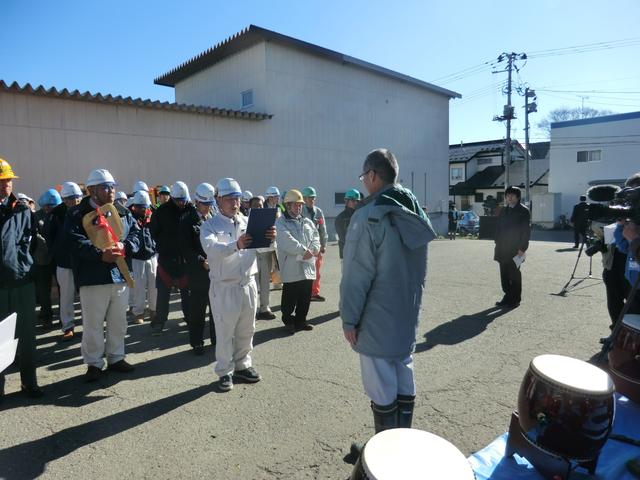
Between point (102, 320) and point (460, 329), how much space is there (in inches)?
185

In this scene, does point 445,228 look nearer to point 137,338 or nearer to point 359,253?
point 137,338

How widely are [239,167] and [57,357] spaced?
33.5ft

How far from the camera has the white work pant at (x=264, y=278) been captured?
283 inches

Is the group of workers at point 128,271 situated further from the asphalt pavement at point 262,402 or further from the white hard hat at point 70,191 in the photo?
the white hard hat at point 70,191

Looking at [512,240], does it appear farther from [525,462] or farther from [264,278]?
[525,462]

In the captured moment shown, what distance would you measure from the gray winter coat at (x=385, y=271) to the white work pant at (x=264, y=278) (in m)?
4.42

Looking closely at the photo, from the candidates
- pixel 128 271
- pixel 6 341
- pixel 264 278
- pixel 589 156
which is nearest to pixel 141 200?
pixel 264 278

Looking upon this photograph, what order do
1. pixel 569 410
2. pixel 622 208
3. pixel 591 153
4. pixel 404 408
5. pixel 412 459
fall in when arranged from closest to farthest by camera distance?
1. pixel 412 459
2. pixel 569 410
3. pixel 404 408
4. pixel 622 208
5. pixel 591 153

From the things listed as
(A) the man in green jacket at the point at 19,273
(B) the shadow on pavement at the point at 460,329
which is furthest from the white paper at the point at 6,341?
(B) the shadow on pavement at the point at 460,329

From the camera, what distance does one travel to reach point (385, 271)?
2.78 meters

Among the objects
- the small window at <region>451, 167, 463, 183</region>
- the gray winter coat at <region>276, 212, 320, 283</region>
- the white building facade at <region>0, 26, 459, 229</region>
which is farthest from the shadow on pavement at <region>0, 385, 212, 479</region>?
the small window at <region>451, 167, 463, 183</region>

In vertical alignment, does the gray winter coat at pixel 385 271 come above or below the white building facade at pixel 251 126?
below

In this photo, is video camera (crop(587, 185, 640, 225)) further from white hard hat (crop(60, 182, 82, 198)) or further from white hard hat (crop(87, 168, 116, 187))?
white hard hat (crop(60, 182, 82, 198))

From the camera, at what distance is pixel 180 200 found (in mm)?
5766
